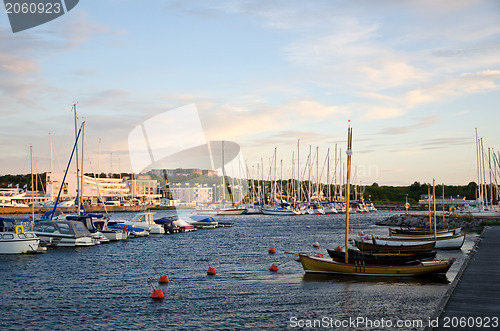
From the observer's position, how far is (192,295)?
26547 millimetres

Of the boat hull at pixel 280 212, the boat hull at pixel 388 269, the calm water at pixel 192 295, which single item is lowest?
the boat hull at pixel 280 212

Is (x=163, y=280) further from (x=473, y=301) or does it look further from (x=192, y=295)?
(x=473, y=301)

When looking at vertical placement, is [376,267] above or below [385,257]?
below

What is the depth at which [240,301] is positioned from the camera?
2478 centimetres

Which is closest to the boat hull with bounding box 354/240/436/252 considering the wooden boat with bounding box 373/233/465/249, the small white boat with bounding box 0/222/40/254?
the wooden boat with bounding box 373/233/465/249

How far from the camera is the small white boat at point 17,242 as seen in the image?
42.3 meters

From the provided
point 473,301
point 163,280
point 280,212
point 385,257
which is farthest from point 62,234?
point 280,212

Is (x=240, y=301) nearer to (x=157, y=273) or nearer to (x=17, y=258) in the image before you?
(x=157, y=273)

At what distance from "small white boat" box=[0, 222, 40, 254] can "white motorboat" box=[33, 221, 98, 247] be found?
4858 mm

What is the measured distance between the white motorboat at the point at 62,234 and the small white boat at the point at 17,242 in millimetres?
4858

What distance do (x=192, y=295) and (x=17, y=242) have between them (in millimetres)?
23361

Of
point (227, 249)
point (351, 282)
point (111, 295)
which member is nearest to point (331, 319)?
point (351, 282)

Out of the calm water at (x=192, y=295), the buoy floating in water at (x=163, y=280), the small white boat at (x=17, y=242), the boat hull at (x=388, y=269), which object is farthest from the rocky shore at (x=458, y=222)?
the small white boat at (x=17, y=242)

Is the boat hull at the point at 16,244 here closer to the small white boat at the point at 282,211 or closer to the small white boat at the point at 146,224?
the small white boat at the point at 146,224
